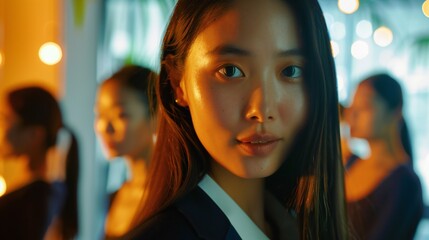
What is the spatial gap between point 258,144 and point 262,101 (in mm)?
53

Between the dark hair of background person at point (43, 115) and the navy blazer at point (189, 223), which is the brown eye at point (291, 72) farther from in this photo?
the dark hair of background person at point (43, 115)

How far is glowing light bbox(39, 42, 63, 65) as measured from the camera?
3.21 m

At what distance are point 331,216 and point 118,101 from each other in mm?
961

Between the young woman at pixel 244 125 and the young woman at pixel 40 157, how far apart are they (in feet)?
3.52

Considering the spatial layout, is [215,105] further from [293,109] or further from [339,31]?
[339,31]

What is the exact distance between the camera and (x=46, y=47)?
10.6ft

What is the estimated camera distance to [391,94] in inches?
73.2

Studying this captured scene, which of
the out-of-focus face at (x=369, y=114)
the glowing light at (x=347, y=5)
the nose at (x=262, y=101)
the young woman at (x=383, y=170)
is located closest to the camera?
the nose at (x=262, y=101)

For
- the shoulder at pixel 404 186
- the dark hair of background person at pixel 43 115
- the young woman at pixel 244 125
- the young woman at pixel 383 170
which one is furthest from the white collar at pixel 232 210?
the dark hair of background person at pixel 43 115

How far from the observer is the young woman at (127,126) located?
163 cm

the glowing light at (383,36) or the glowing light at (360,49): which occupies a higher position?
the glowing light at (383,36)

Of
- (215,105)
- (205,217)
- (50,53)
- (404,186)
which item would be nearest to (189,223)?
(205,217)

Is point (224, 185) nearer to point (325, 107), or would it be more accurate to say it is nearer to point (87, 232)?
point (325, 107)

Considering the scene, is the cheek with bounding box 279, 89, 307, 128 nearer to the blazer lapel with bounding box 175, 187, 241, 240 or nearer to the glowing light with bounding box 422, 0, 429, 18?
the blazer lapel with bounding box 175, 187, 241, 240
